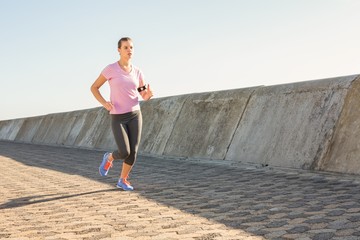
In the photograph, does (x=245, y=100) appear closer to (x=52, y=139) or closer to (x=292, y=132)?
(x=292, y=132)

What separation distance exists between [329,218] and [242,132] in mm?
4702

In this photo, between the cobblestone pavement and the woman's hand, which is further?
the woman's hand

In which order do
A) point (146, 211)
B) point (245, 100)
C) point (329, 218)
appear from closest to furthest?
point (329, 218) → point (146, 211) → point (245, 100)

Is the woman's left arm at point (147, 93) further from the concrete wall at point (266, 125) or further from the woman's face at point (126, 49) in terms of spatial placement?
the concrete wall at point (266, 125)

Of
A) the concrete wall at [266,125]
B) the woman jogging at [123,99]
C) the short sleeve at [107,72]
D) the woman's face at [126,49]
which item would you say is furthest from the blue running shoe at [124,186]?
the concrete wall at [266,125]

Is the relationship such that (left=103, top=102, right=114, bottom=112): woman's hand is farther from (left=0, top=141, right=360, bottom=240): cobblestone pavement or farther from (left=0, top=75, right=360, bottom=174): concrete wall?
(left=0, top=75, right=360, bottom=174): concrete wall

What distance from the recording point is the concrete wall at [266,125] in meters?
6.67

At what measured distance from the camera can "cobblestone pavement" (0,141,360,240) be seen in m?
3.66

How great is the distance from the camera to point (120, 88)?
580 cm

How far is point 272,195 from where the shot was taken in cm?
512

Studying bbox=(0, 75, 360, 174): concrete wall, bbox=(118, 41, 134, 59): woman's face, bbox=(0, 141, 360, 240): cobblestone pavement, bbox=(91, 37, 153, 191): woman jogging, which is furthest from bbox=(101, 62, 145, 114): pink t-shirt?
bbox=(0, 75, 360, 174): concrete wall

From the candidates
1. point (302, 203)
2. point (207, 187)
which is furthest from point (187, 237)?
point (207, 187)

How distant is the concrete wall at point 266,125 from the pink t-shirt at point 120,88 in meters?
2.60

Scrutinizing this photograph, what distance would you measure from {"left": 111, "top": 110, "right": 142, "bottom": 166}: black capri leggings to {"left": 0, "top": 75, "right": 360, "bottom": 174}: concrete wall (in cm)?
239
